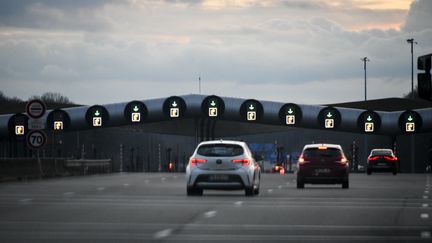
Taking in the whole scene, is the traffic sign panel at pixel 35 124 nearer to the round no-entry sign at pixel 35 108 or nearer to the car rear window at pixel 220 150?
the round no-entry sign at pixel 35 108

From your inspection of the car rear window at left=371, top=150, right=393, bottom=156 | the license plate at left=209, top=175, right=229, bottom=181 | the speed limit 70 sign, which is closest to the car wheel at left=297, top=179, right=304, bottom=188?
the license plate at left=209, top=175, right=229, bottom=181

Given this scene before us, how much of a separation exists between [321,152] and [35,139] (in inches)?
423

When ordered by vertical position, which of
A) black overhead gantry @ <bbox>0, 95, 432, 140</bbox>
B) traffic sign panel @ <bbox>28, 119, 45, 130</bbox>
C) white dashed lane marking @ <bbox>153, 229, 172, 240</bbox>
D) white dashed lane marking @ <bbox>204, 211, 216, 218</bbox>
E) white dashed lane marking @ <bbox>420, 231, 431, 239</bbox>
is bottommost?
white dashed lane marking @ <bbox>420, 231, 431, 239</bbox>

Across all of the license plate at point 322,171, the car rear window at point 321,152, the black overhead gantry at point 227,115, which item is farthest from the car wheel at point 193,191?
the black overhead gantry at point 227,115

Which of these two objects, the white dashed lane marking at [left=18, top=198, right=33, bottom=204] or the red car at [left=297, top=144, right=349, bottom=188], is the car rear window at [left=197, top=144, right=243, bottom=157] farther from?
the red car at [left=297, top=144, right=349, bottom=188]

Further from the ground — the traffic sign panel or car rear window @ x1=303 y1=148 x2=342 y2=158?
the traffic sign panel

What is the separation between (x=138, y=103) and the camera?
277 ft

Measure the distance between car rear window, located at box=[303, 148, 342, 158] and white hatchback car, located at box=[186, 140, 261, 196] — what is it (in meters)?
8.53

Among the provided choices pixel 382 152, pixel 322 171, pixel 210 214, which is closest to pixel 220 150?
pixel 322 171

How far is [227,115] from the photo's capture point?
8350cm

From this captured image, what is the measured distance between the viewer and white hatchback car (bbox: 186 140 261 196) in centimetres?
3188

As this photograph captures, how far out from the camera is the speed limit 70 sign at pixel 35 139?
147 feet

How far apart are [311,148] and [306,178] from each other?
56.0 inches

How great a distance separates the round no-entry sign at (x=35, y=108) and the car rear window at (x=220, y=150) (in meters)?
13.9
